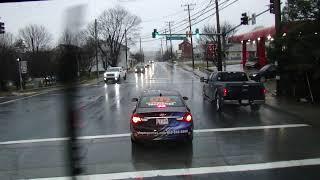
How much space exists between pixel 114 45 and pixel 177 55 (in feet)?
301

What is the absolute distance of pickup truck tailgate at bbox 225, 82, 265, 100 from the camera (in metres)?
20.1

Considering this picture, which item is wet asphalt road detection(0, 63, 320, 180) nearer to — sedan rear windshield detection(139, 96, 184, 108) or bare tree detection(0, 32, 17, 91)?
sedan rear windshield detection(139, 96, 184, 108)

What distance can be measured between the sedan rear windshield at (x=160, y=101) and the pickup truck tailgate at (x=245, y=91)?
7.45 m

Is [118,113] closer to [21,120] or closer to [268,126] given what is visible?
[21,120]

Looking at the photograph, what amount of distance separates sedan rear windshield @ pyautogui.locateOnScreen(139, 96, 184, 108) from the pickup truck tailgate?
293 inches

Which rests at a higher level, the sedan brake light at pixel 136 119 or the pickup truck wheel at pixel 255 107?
the sedan brake light at pixel 136 119

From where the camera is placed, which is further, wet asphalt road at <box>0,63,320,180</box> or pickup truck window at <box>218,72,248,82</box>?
pickup truck window at <box>218,72,248,82</box>

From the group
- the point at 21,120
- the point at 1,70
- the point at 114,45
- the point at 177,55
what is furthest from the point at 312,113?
the point at 177,55

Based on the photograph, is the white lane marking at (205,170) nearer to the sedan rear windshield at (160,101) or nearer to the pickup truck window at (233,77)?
the sedan rear windshield at (160,101)

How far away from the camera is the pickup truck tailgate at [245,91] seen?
65.9 feet

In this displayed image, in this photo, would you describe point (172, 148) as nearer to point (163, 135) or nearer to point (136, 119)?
point (163, 135)

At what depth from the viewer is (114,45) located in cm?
10725

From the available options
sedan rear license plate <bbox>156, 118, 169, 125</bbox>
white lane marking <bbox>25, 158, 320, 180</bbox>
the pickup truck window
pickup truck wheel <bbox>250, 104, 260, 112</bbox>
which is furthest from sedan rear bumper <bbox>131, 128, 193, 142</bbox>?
the pickup truck window

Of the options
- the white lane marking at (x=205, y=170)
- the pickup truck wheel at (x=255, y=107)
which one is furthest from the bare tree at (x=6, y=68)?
the white lane marking at (x=205, y=170)
